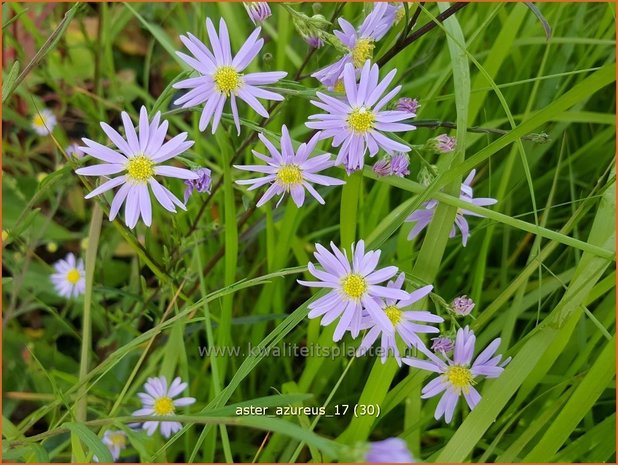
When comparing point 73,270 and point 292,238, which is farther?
point 73,270

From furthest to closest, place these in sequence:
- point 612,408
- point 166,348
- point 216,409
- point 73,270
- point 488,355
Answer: point 73,270 → point 612,408 → point 166,348 → point 488,355 → point 216,409

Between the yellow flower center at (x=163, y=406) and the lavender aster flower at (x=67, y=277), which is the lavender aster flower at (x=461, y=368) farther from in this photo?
the lavender aster flower at (x=67, y=277)

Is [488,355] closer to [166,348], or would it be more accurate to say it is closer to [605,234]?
[605,234]

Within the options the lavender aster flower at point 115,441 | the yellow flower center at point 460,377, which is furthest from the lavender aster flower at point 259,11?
the lavender aster flower at point 115,441

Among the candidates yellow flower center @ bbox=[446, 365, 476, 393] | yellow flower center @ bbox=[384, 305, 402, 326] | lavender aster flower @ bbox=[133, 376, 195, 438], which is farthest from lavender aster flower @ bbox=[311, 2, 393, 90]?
lavender aster flower @ bbox=[133, 376, 195, 438]

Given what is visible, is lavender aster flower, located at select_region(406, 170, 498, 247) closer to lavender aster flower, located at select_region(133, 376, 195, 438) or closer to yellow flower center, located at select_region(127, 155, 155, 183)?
yellow flower center, located at select_region(127, 155, 155, 183)

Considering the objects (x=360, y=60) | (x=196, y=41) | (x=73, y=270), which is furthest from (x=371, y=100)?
(x=73, y=270)

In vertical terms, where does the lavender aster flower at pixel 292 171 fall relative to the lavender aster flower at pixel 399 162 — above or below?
Answer: above
